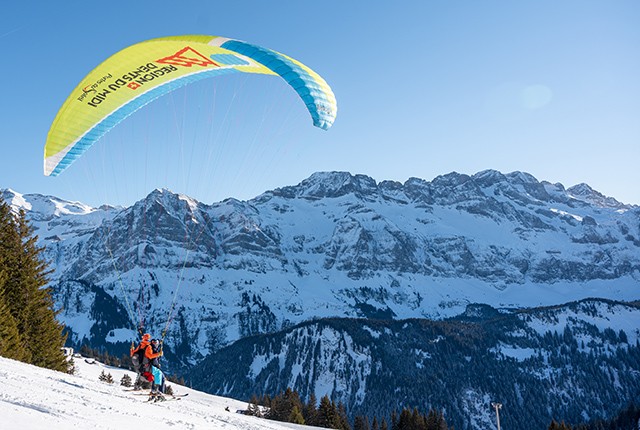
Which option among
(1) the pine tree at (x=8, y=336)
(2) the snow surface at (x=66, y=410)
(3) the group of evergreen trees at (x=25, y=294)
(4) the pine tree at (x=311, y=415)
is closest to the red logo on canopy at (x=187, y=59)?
(2) the snow surface at (x=66, y=410)

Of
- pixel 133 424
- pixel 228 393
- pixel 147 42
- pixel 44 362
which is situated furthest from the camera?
pixel 228 393

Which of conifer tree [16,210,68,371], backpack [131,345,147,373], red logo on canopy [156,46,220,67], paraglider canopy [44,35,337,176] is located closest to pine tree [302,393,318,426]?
conifer tree [16,210,68,371]

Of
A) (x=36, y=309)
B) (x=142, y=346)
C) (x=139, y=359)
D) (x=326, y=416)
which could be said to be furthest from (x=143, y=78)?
(x=326, y=416)

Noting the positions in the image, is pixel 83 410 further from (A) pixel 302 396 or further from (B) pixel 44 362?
(A) pixel 302 396

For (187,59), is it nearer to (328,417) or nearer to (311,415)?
(328,417)

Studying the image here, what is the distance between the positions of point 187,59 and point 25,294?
15614 millimetres

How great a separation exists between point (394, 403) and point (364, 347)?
30.1 metres

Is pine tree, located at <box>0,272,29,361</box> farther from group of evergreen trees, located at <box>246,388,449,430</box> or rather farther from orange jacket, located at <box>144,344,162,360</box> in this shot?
group of evergreen trees, located at <box>246,388,449,430</box>

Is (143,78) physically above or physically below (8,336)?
above

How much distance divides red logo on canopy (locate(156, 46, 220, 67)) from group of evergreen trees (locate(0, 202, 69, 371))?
13.4 m

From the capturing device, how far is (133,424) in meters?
10.4

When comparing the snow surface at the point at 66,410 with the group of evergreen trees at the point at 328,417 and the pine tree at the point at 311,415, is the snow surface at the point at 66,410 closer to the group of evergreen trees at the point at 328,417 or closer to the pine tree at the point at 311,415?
the group of evergreen trees at the point at 328,417

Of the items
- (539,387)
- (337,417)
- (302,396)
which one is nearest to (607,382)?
(539,387)

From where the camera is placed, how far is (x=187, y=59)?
54.2 ft
